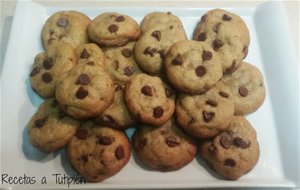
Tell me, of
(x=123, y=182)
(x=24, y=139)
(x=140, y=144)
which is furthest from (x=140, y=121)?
(x=24, y=139)

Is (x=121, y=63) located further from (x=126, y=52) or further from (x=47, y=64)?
(x=47, y=64)

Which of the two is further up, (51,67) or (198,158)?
(51,67)

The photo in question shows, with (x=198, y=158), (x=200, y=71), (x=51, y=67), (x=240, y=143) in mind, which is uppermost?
(x=200, y=71)

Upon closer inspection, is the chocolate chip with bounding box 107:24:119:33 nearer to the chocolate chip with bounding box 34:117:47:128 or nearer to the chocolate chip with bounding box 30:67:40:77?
the chocolate chip with bounding box 30:67:40:77

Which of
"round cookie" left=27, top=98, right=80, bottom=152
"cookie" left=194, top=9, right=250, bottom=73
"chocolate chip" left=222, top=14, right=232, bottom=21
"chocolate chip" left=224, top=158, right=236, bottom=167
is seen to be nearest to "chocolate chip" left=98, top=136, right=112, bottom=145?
"round cookie" left=27, top=98, right=80, bottom=152

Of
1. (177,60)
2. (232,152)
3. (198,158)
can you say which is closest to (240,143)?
(232,152)

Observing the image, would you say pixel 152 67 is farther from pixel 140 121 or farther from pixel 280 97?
pixel 280 97

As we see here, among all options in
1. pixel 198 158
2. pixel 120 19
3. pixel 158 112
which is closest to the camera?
pixel 158 112
